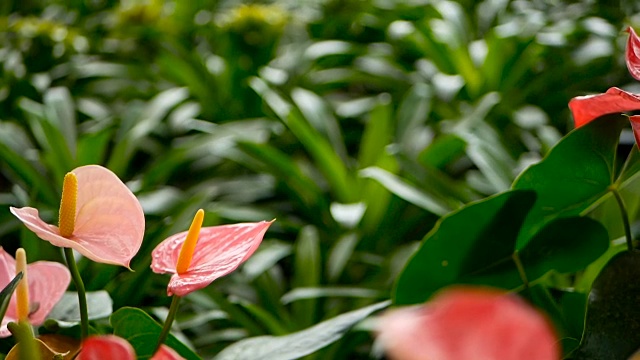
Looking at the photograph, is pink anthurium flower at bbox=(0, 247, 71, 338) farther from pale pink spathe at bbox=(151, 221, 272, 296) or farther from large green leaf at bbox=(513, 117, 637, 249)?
large green leaf at bbox=(513, 117, 637, 249)

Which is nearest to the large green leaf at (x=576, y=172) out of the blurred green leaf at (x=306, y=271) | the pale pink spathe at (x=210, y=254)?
the pale pink spathe at (x=210, y=254)

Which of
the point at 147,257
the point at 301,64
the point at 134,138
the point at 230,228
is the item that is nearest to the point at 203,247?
the point at 230,228

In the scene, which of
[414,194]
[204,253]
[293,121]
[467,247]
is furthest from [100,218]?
[293,121]

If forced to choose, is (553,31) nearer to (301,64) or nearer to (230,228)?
(301,64)

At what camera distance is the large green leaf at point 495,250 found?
0.37m

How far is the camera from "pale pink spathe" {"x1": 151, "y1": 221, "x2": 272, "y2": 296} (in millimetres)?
300

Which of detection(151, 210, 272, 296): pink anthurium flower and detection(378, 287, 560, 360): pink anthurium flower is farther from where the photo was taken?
detection(151, 210, 272, 296): pink anthurium flower

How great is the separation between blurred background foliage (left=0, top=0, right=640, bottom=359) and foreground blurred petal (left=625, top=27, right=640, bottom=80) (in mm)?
369

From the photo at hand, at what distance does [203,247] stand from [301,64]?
1.07 meters

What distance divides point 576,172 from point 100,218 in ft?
0.77

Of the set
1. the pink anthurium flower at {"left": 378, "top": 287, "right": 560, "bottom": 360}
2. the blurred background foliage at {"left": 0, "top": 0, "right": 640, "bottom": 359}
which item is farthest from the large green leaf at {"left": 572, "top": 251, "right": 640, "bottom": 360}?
the blurred background foliage at {"left": 0, "top": 0, "right": 640, "bottom": 359}

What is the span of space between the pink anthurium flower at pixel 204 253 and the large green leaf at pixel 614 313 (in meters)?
0.15

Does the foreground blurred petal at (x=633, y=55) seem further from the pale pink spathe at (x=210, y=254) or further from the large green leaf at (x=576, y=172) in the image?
the pale pink spathe at (x=210, y=254)

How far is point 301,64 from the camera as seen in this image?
137 cm
